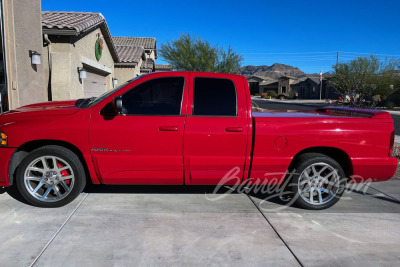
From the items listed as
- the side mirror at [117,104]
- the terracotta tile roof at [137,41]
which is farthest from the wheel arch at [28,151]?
the terracotta tile roof at [137,41]

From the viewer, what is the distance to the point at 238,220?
4051 mm

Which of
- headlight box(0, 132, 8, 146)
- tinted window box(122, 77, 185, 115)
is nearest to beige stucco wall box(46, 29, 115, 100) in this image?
headlight box(0, 132, 8, 146)

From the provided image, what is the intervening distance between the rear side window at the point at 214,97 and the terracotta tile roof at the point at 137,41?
1465 inches

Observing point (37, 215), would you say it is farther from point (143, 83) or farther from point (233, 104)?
point (233, 104)

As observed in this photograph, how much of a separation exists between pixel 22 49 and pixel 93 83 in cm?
585

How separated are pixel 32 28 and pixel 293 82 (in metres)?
86.4

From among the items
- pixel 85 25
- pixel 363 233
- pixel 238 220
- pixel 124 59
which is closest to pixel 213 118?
pixel 238 220

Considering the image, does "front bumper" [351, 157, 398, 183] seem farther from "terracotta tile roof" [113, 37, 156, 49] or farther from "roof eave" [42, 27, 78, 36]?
"terracotta tile roof" [113, 37, 156, 49]

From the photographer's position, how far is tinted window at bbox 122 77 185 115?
4.21 meters

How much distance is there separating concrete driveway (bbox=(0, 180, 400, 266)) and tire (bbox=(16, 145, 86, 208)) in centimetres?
16

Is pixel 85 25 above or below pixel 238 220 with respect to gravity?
above

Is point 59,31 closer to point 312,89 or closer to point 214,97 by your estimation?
point 214,97

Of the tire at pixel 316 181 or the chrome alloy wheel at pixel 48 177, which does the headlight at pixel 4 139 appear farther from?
the tire at pixel 316 181

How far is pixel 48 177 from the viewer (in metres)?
4.19
